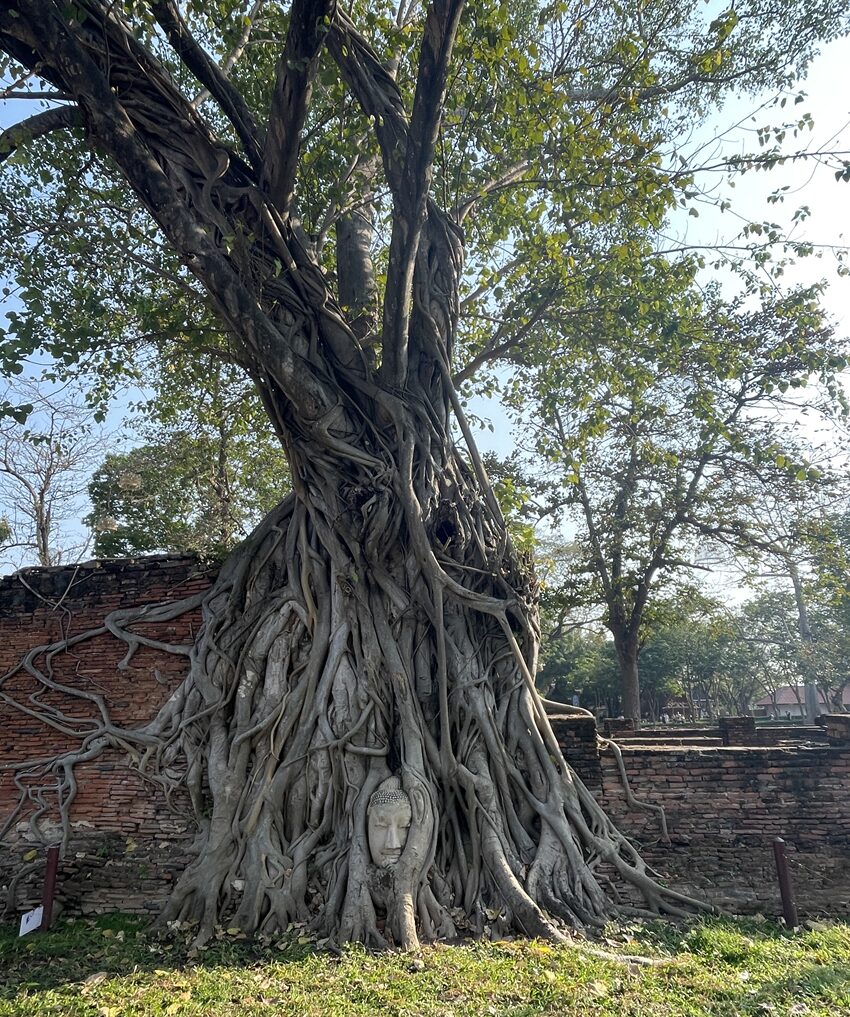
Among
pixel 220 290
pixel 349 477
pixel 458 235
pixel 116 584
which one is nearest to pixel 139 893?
pixel 116 584

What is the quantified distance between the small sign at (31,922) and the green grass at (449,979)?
16.2 inches

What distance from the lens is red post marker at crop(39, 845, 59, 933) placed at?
4.78 m

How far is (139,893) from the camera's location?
5152 mm

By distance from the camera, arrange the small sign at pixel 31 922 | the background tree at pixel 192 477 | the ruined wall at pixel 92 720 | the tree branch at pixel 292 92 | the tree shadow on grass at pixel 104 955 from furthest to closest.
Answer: the background tree at pixel 192 477, the ruined wall at pixel 92 720, the small sign at pixel 31 922, the tree branch at pixel 292 92, the tree shadow on grass at pixel 104 955

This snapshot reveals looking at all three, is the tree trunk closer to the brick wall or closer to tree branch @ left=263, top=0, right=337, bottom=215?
the brick wall

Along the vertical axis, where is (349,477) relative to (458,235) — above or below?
below

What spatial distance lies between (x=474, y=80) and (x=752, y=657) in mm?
28018

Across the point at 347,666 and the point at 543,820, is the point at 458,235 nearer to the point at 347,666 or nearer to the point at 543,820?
the point at 347,666

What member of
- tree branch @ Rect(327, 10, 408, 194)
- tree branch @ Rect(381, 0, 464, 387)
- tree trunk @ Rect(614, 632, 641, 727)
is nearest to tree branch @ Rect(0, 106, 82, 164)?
tree branch @ Rect(327, 10, 408, 194)

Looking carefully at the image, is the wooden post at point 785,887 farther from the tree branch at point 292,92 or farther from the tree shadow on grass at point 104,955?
the tree branch at point 292,92

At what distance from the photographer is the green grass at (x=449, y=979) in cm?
313

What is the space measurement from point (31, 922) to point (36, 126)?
5431 millimetres

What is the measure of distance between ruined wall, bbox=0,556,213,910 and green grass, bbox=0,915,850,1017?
0.92 metres

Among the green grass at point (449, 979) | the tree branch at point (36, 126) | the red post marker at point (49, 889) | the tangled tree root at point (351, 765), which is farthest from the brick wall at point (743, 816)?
the tree branch at point (36, 126)
